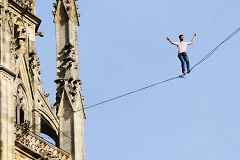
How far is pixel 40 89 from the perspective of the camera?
Answer: 62.1 metres

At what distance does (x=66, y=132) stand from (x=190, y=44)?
10.9 metres

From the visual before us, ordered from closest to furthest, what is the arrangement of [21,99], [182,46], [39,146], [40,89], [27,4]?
[182,46] < [39,146] < [21,99] < [40,89] < [27,4]

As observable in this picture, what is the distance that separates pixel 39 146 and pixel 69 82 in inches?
169

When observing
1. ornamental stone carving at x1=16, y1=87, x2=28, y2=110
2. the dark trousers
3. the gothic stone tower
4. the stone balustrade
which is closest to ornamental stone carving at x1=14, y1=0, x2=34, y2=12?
the gothic stone tower

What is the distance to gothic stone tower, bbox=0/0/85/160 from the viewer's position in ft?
189

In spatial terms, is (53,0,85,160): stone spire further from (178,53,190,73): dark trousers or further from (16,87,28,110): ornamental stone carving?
(178,53,190,73): dark trousers

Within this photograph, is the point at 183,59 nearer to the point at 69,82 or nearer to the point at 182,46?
the point at 182,46

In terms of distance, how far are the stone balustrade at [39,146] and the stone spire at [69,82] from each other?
23.3 inches

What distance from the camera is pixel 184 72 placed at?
167 ft

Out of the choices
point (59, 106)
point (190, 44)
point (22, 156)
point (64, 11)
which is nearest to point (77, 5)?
point (64, 11)

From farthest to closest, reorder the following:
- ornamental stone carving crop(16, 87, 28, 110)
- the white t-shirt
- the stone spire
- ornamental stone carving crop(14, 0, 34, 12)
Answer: ornamental stone carving crop(14, 0, 34, 12) → the stone spire → ornamental stone carving crop(16, 87, 28, 110) → the white t-shirt

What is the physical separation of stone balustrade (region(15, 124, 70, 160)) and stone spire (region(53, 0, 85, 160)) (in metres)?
0.59

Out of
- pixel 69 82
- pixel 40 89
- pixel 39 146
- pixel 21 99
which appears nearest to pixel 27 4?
pixel 40 89

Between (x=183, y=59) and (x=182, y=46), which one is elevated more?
(x=182, y=46)
